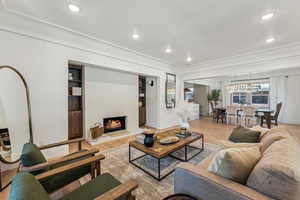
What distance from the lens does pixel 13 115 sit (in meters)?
2.25

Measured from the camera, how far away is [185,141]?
100.0 inches

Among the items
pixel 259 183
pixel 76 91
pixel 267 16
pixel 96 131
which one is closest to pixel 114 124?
pixel 96 131

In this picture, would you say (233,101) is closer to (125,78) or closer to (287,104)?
(287,104)

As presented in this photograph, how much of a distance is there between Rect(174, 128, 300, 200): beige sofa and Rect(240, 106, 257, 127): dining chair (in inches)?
193

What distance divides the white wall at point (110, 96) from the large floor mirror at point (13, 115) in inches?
58.4

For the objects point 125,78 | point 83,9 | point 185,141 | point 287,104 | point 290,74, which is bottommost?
point 185,141

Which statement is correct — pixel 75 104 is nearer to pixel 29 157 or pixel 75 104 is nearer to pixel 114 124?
pixel 114 124

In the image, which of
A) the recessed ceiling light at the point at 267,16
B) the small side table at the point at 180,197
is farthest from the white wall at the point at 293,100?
the small side table at the point at 180,197

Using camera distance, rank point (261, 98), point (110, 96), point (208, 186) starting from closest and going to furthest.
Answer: point (208, 186) < point (110, 96) < point (261, 98)

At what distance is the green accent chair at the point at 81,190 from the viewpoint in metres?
0.75

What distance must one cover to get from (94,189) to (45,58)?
2705mm

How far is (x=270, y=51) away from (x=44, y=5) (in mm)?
5527

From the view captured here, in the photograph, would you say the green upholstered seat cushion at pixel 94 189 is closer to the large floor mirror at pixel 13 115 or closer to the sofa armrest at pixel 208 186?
the sofa armrest at pixel 208 186

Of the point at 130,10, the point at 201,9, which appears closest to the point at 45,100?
the point at 130,10
